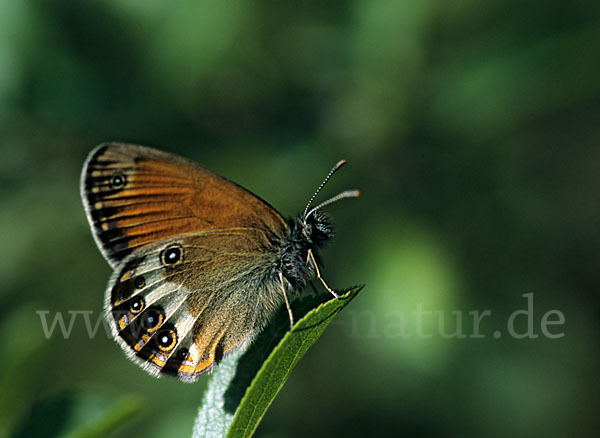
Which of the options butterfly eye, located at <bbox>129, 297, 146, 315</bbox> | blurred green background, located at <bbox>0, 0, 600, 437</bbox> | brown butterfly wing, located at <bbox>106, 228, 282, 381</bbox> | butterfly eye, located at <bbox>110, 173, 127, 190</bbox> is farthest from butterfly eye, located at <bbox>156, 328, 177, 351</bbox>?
blurred green background, located at <bbox>0, 0, 600, 437</bbox>

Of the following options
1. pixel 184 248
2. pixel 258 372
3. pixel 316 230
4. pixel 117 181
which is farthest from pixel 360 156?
pixel 258 372

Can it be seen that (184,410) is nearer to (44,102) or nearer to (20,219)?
(20,219)

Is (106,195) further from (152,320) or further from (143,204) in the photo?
(152,320)

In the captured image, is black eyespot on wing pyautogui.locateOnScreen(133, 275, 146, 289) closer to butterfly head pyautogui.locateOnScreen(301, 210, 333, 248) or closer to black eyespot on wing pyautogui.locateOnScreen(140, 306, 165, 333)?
black eyespot on wing pyautogui.locateOnScreen(140, 306, 165, 333)

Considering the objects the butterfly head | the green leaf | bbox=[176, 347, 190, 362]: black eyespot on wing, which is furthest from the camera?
the butterfly head

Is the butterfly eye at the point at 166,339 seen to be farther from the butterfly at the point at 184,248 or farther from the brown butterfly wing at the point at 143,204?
the brown butterfly wing at the point at 143,204

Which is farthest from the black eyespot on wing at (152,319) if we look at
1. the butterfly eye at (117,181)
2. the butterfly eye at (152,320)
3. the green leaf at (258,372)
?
the butterfly eye at (117,181)
